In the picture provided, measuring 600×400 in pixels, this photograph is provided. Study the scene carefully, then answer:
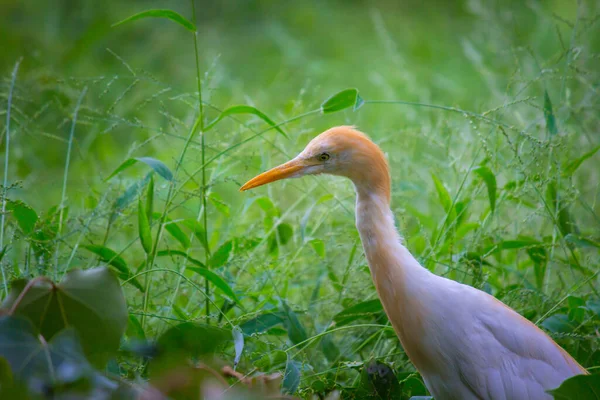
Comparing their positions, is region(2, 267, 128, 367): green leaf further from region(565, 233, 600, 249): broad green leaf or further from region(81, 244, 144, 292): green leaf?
region(565, 233, 600, 249): broad green leaf

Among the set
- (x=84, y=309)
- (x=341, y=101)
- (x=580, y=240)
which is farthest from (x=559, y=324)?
(x=84, y=309)

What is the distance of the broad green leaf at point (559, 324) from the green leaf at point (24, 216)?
3.80 ft

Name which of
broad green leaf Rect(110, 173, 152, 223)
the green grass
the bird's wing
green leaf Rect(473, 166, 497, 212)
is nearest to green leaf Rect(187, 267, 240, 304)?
the green grass

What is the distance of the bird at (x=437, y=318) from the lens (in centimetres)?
142

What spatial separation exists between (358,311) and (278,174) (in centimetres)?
41

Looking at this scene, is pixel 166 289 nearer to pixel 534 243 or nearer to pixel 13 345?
pixel 13 345

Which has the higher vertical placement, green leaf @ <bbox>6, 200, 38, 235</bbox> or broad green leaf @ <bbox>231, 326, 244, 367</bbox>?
green leaf @ <bbox>6, 200, 38, 235</bbox>

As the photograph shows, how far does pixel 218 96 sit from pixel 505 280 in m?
2.07

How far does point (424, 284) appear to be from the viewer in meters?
1.45

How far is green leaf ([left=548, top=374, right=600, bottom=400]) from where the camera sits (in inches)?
46.4

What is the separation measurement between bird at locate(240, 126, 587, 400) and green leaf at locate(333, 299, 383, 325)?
19cm

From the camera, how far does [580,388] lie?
119 cm

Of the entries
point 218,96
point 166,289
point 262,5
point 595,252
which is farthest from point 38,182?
point 262,5

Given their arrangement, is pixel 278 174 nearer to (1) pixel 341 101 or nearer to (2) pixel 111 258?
(1) pixel 341 101
